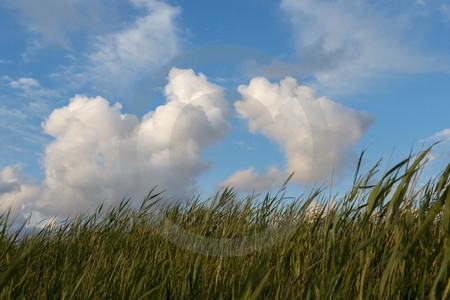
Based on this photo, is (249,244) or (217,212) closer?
(249,244)

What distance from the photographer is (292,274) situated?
3.38m

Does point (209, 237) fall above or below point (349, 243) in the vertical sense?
above

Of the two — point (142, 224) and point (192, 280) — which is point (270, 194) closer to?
point (142, 224)

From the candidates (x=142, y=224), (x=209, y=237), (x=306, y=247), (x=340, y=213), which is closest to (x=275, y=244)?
(x=306, y=247)

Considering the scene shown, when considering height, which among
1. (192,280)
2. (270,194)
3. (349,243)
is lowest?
(192,280)

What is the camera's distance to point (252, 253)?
4129mm

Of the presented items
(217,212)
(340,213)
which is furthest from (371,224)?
(217,212)

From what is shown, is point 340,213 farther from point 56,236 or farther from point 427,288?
point 56,236

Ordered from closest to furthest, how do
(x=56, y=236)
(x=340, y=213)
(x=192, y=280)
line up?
(x=192, y=280)
(x=340, y=213)
(x=56, y=236)

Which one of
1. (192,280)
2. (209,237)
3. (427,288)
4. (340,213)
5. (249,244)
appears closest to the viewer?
(427,288)

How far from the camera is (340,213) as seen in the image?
3.67 m

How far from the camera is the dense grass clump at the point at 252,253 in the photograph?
103 inches

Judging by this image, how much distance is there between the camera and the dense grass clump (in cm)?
262

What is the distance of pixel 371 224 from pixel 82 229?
354 cm
